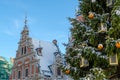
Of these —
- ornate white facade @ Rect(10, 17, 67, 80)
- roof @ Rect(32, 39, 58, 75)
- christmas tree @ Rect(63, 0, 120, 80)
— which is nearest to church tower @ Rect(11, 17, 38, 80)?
ornate white facade @ Rect(10, 17, 67, 80)

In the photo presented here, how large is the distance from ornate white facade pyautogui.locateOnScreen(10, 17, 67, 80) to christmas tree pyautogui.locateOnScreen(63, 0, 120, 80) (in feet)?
55.6

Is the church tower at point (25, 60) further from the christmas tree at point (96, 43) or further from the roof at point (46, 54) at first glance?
the christmas tree at point (96, 43)

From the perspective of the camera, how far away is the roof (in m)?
30.2

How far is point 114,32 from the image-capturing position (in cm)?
917

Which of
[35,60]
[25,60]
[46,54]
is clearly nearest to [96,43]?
[35,60]

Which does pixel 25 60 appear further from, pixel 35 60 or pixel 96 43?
pixel 96 43

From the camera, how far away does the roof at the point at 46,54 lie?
98.9ft

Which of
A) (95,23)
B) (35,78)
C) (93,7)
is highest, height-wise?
(93,7)

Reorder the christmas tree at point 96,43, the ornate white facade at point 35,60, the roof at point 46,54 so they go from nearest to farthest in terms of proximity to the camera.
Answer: the christmas tree at point 96,43 < the ornate white facade at point 35,60 < the roof at point 46,54

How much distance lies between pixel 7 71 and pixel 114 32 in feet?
105

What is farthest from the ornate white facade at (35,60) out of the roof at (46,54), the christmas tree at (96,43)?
the christmas tree at (96,43)

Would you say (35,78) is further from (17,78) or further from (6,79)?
(6,79)

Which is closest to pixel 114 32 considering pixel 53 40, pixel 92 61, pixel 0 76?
pixel 92 61

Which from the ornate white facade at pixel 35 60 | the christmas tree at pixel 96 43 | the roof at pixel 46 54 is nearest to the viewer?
the christmas tree at pixel 96 43
